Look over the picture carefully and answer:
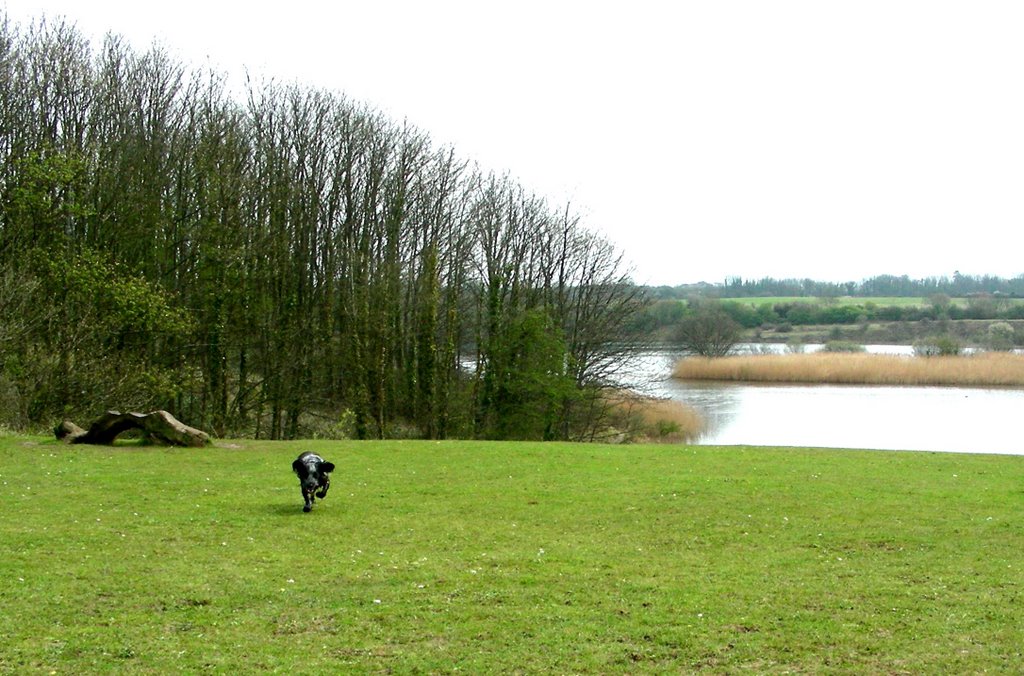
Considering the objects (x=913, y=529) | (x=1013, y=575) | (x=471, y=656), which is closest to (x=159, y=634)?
(x=471, y=656)

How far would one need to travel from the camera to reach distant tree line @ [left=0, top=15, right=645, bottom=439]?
75.8 ft

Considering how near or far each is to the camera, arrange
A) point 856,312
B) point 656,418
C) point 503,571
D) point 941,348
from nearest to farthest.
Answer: point 503,571, point 656,418, point 941,348, point 856,312

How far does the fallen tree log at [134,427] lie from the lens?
688 inches

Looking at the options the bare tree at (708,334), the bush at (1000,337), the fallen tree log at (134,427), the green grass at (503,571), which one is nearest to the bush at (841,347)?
the bush at (1000,337)

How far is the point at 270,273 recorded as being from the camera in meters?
31.2

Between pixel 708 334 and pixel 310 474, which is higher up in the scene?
pixel 708 334

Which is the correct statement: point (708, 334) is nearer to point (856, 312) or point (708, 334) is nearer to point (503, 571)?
point (856, 312)

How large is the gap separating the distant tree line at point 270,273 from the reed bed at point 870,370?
54.3ft

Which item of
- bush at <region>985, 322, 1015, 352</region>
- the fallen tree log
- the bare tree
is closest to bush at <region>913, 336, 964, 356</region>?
bush at <region>985, 322, 1015, 352</region>

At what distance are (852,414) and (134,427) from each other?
99.3ft

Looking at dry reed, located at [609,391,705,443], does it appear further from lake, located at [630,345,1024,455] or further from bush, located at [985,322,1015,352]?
bush, located at [985,322,1015,352]

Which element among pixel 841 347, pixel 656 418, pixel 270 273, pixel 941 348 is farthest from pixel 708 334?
pixel 270 273

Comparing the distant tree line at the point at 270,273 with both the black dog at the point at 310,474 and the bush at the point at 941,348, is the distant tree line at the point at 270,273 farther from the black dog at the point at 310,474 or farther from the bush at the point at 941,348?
the bush at the point at 941,348

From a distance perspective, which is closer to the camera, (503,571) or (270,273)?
(503,571)
